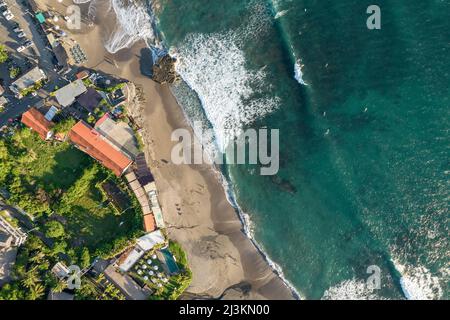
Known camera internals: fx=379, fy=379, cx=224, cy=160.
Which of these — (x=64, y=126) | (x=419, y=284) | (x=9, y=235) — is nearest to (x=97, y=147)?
(x=64, y=126)

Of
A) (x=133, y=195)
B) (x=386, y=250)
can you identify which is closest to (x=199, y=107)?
(x=133, y=195)

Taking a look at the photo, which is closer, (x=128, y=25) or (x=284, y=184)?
(x=284, y=184)

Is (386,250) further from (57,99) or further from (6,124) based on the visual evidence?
(6,124)

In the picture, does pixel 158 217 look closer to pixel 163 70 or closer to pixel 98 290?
pixel 98 290

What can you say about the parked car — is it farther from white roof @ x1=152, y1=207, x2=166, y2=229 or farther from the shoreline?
white roof @ x1=152, y1=207, x2=166, y2=229

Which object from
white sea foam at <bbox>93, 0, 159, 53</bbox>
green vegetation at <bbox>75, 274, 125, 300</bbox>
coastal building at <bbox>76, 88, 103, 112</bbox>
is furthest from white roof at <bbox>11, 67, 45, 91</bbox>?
green vegetation at <bbox>75, 274, 125, 300</bbox>

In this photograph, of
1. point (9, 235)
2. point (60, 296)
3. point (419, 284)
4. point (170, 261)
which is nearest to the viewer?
point (9, 235)
